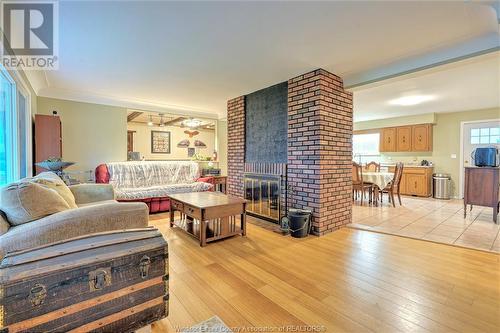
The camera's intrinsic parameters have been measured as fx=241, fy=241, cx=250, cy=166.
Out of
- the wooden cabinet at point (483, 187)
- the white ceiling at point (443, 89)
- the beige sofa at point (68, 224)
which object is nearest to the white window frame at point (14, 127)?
the beige sofa at point (68, 224)

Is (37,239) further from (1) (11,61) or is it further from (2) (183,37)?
(1) (11,61)

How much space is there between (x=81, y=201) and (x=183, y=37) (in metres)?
2.34

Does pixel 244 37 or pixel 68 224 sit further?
pixel 244 37

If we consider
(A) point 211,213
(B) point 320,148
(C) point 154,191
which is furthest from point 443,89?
(C) point 154,191

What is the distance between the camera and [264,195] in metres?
4.10

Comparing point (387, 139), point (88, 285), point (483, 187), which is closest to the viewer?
point (88, 285)

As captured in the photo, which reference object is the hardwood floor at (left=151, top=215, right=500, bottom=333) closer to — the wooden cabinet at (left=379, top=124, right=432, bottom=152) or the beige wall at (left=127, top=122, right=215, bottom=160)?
the wooden cabinet at (left=379, top=124, right=432, bottom=152)

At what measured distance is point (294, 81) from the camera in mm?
3588

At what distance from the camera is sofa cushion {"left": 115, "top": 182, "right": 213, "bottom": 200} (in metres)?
4.31

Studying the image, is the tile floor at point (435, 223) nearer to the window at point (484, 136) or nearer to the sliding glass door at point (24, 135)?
the window at point (484, 136)

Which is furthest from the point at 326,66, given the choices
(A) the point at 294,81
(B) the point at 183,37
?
(B) the point at 183,37

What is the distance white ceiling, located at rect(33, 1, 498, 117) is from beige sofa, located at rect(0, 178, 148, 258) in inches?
63.7

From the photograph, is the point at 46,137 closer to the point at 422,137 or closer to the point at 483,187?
the point at 483,187

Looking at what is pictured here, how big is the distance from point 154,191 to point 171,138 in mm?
4993
